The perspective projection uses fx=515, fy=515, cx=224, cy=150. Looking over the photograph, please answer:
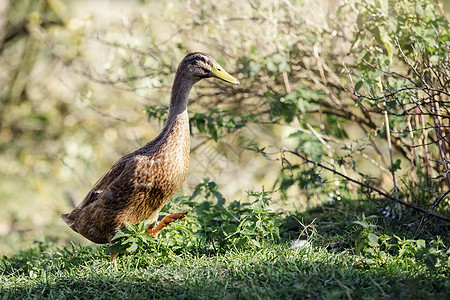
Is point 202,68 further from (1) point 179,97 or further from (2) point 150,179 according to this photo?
(2) point 150,179

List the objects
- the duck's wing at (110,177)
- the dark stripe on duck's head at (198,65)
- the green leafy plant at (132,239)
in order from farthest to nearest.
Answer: the dark stripe on duck's head at (198,65), the duck's wing at (110,177), the green leafy plant at (132,239)

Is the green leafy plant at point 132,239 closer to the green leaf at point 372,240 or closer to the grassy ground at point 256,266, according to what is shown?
the grassy ground at point 256,266

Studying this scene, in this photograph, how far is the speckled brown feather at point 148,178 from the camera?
350 centimetres

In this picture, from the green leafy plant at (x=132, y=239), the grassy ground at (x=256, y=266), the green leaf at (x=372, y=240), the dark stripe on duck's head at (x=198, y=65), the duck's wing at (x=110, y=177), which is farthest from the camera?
the dark stripe on duck's head at (x=198, y=65)

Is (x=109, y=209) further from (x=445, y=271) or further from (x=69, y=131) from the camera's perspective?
(x=69, y=131)

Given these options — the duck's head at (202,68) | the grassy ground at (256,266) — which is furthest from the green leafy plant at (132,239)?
the duck's head at (202,68)

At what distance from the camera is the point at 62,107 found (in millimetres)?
8977

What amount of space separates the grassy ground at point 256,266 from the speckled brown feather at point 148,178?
0.81 feet

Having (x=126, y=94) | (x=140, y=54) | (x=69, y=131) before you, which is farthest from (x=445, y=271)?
(x=69, y=131)

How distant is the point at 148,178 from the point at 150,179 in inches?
0.6

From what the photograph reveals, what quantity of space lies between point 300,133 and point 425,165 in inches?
42.4

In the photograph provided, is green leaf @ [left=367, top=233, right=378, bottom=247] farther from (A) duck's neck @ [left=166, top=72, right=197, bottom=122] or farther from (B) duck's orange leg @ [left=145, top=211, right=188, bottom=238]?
(A) duck's neck @ [left=166, top=72, right=197, bottom=122]

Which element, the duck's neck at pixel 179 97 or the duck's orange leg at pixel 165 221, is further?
the duck's neck at pixel 179 97

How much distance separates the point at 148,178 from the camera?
137 inches
